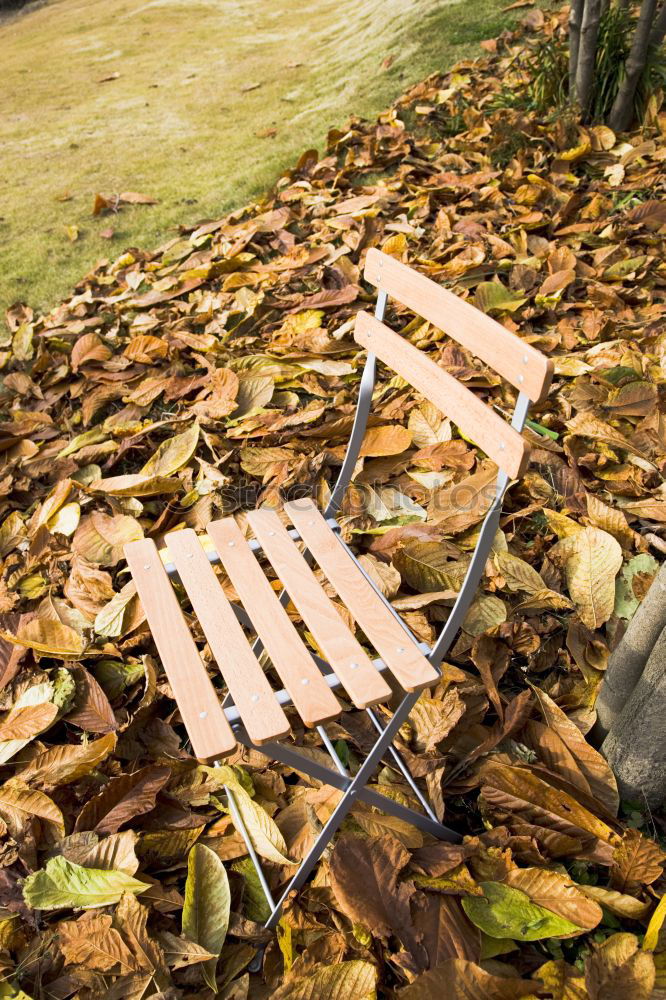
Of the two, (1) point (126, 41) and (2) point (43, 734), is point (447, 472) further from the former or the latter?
(1) point (126, 41)

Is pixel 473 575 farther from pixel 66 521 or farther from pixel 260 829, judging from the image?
pixel 66 521

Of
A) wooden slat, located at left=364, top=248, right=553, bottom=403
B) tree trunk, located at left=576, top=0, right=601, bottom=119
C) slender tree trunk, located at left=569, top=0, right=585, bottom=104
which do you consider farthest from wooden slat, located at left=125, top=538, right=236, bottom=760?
slender tree trunk, located at left=569, top=0, right=585, bottom=104

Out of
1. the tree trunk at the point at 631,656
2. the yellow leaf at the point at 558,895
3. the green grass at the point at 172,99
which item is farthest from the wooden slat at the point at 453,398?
the green grass at the point at 172,99

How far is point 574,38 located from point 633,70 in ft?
1.51

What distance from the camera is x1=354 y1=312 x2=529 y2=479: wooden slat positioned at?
1309mm

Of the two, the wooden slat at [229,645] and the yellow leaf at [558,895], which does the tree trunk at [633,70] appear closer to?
the wooden slat at [229,645]

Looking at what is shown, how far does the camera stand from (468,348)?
1483 mm

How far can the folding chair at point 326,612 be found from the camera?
4.27 ft

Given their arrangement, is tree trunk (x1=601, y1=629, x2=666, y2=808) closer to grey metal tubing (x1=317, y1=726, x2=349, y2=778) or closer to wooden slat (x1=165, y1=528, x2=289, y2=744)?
grey metal tubing (x1=317, y1=726, x2=349, y2=778)

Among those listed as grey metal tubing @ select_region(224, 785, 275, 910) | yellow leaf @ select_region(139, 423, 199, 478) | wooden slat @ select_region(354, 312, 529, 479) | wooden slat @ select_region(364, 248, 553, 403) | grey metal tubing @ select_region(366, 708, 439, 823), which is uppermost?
wooden slat @ select_region(364, 248, 553, 403)

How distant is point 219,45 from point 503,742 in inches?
322

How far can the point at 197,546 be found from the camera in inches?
67.7

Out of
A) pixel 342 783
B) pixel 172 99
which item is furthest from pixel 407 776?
pixel 172 99

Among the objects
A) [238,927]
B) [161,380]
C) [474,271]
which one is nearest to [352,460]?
[238,927]
